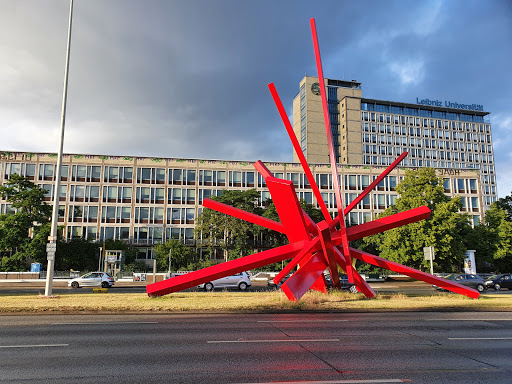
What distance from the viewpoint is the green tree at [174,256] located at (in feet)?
166

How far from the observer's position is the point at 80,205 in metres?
58.4

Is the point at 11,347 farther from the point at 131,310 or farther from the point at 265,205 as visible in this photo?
the point at 265,205

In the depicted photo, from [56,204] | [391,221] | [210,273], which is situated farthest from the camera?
[56,204]

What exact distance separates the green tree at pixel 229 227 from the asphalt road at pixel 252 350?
36953 millimetres

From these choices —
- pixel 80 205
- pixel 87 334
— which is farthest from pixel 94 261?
pixel 87 334

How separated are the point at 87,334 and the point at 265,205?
51230mm

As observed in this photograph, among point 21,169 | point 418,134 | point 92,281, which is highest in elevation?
point 418,134

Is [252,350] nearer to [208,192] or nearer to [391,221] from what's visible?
[391,221]

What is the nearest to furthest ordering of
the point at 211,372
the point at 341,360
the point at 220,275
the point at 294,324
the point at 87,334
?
the point at 211,372 → the point at 341,360 → the point at 87,334 → the point at 294,324 → the point at 220,275

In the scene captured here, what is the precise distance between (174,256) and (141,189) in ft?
47.0

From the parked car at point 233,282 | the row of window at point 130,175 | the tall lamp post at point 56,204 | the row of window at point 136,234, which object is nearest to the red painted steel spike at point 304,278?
the tall lamp post at point 56,204

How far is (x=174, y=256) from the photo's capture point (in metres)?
50.7

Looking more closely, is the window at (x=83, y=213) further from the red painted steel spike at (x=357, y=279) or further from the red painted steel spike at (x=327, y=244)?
the red painted steel spike at (x=327, y=244)

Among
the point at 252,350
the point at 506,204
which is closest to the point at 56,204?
the point at 252,350
